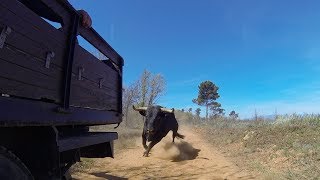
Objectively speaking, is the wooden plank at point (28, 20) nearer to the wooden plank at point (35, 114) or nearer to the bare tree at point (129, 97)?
the wooden plank at point (35, 114)

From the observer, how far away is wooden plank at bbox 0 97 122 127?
9.41 feet

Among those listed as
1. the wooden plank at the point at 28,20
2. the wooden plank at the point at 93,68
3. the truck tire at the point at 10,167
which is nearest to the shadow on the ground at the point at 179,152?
the wooden plank at the point at 93,68

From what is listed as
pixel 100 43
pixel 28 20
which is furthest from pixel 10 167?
pixel 100 43

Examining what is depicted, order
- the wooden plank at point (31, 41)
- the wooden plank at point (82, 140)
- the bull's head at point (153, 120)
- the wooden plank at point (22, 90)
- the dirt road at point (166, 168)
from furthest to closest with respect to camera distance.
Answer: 1. the bull's head at point (153, 120)
2. the dirt road at point (166, 168)
3. the wooden plank at point (82, 140)
4. the wooden plank at point (31, 41)
5. the wooden plank at point (22, 90)

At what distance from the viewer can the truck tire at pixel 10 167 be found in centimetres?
281

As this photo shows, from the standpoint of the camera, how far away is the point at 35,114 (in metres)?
3.32

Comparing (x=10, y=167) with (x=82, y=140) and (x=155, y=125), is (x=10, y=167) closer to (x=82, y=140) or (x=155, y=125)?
(x=82, y=140)

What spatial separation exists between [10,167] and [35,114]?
566 millimetres

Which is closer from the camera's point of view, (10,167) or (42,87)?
(10,167)

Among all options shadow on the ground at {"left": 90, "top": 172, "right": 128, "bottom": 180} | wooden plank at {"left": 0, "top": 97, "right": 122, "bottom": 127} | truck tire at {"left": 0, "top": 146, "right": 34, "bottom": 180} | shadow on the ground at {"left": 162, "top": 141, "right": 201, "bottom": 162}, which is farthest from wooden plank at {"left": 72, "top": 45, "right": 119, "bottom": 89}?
shadow on the ground at {"left": 162, "top": 141, "right": 201, "bottom": 162}

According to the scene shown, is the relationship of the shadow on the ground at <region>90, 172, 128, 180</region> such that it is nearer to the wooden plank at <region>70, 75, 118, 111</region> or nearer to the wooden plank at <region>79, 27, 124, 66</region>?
the wooden plank at <region>70, 75, 118, 111</region>

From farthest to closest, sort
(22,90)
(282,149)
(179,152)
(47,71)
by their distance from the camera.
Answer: (179,152) < (282,149) < (47,71) < (22,90)

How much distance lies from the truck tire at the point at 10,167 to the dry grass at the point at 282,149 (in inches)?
285

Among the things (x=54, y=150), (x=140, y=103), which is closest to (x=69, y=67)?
(x=54, y=150)
